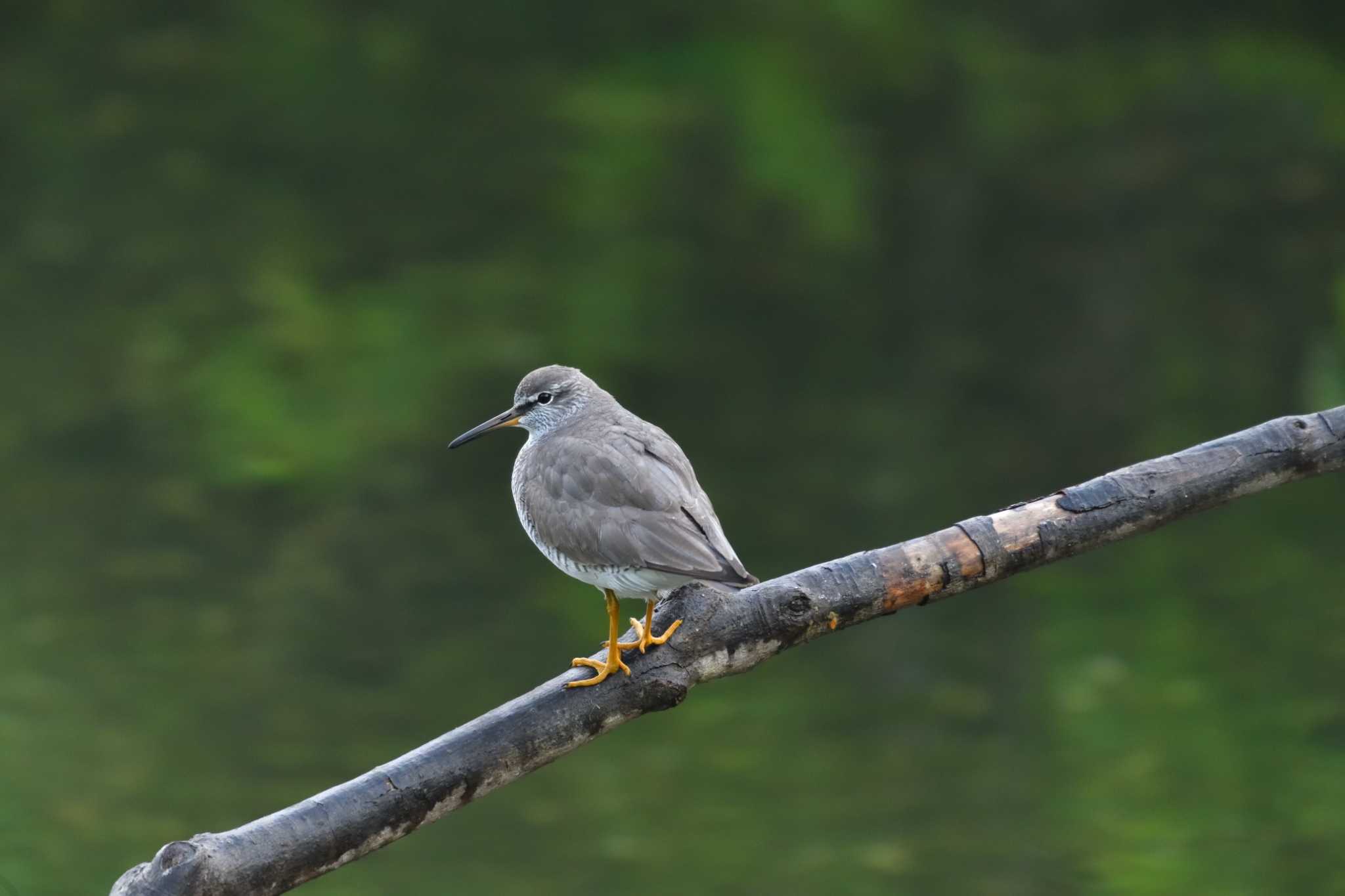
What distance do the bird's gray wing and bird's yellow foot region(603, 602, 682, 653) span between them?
0.47 feet

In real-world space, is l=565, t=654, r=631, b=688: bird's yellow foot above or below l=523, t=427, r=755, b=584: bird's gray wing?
below

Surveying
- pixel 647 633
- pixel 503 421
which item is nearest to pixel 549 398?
pixel 503 421

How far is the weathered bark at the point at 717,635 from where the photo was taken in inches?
138

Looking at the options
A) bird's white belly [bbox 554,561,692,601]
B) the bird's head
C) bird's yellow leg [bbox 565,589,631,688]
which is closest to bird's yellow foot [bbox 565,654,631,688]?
bird's yellow leg [bbox 565,589,631,688]

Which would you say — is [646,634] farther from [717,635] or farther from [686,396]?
[686,396]

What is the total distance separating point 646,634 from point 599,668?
175mm

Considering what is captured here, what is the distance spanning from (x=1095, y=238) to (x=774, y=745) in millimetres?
5568

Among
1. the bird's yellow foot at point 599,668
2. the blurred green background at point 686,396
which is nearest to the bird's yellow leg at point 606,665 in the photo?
the bird's yellow foot at point 599,668

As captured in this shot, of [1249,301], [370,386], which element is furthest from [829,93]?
[370,386]

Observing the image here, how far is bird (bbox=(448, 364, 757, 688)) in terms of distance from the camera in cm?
404

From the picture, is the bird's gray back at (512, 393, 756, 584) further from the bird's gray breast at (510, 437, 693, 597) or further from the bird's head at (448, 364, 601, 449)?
the bird's head at (448, 364, 601, 449)

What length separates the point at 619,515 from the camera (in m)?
4.35

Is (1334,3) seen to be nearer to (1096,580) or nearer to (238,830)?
(1096,580)

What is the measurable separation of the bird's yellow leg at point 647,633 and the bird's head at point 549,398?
986 mm
